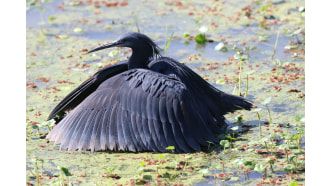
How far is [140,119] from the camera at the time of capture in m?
6.37

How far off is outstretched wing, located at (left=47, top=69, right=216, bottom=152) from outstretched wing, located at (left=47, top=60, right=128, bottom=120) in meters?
0.32

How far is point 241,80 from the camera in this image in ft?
27.7

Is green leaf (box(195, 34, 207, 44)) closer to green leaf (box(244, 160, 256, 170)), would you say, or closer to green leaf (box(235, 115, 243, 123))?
green leaf (box(235, 115, 243, 123))

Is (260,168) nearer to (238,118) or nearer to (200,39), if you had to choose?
(238,118)

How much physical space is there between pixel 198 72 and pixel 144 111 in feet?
8.60

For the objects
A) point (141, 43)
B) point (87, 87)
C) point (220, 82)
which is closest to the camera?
point (141, 43)

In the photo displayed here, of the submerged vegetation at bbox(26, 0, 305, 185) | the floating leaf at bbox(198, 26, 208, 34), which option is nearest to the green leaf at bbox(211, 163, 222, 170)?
the submerged vegetation at bbox(26, 0, 305, 185)

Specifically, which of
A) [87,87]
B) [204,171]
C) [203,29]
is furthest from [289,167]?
[203,29]

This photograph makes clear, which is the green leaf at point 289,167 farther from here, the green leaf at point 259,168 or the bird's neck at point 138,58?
the bird's neck at point 138,58

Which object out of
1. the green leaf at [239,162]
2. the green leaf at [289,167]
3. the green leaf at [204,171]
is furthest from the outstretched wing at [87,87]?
the green leaf at [289,167]

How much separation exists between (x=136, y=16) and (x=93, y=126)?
5182 millimetres

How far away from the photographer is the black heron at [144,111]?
6.32 meters

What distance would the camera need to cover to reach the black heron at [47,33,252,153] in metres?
6.32

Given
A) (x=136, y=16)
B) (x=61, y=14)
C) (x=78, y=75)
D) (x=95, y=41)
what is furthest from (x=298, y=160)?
(x=61, y=14)
